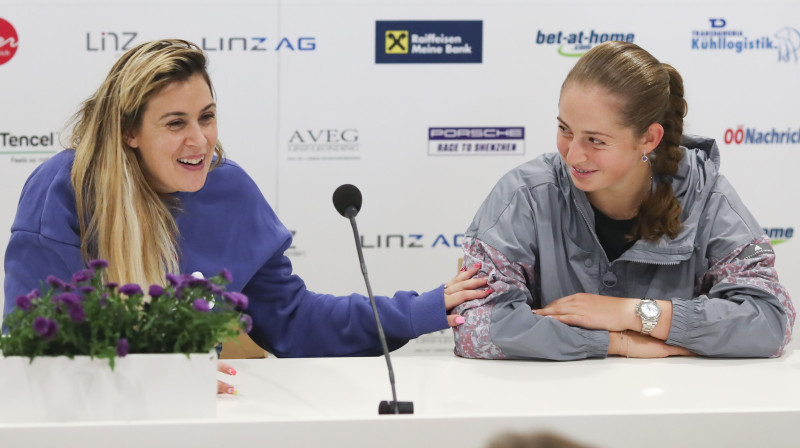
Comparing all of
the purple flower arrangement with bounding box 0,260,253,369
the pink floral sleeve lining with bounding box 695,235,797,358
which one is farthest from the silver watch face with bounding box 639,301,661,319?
the purple flower arrangement with bounding box 0,260,253,369

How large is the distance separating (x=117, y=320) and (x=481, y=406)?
2.29ft

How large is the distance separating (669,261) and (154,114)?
4.26 ft

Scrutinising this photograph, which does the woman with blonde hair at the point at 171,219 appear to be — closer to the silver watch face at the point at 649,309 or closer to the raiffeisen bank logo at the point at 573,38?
the silver watch face at the point at 649,309

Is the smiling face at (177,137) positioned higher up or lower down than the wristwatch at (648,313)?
higher up

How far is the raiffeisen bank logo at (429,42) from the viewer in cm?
394

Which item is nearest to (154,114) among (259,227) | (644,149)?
(259,227)

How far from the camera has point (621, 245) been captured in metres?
2.29

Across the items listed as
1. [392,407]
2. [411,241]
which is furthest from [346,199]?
[411,241]

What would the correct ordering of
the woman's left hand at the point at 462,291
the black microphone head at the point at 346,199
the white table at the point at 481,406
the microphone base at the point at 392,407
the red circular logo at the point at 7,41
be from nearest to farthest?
the white table at the point at 481,406, the microphone base at the point at 392,407, the black microphone head at the point at 346,199, the woman's left hand at the point at 462,291, the red circular logo at the point at 7,41

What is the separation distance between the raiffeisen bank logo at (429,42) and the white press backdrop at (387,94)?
23mm

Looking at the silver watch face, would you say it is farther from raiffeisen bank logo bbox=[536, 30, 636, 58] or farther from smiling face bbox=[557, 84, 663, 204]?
raiffeisen bank logo bbox=[536, 30, 636, 58]

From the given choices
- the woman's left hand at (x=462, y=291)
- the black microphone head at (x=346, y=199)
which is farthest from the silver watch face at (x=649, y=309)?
the black microphone head at (x=346, y=199)

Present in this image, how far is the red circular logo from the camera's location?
3.88 m

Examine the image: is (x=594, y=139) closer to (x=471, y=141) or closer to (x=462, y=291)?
(x=462, y=291)
